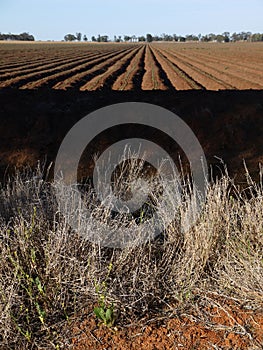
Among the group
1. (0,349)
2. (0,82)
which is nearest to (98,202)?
(0,349)

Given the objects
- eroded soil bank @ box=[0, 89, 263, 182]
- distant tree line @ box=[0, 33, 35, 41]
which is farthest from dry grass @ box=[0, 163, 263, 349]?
distant tree line @ box=[0, 33, 35, 41]

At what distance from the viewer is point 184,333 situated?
262 centimetres

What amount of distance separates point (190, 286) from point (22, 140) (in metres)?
4.12

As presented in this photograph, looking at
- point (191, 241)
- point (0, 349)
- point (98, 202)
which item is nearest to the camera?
point (0, 349)

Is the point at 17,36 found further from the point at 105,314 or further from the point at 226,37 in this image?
the point at 105,314

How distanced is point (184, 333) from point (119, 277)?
672 mm

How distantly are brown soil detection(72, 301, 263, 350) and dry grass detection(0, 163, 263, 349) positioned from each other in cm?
7

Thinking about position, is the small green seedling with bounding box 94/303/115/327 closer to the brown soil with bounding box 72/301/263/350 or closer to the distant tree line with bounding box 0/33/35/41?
the brown soil with bounding box 72/301/263/350

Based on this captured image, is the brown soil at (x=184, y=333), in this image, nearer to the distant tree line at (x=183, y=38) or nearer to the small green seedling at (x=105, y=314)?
the small green seedling at (x=105, y=314)

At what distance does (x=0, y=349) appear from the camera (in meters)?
2.59

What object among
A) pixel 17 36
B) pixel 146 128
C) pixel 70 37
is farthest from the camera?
pixel 70 37

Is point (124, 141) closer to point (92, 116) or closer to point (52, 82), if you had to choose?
point (92, 116)

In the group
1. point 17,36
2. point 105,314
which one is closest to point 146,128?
point 105,314

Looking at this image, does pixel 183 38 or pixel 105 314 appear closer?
pixel 105 314
